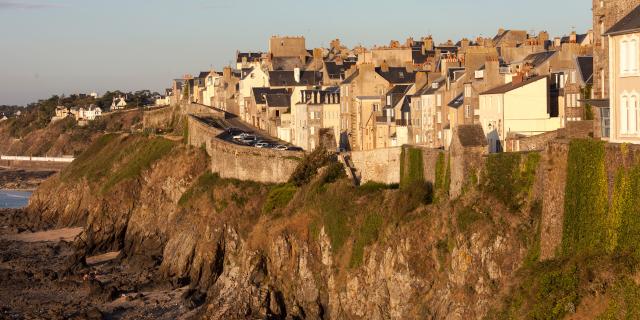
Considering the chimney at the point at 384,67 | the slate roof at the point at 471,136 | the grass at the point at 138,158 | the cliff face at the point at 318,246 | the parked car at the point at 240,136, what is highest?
the chimney at the point at 384,67

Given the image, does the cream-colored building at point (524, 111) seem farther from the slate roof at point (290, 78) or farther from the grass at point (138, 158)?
the slate roof at point (290, 78)

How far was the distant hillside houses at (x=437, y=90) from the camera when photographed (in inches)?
1308

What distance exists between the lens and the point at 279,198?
175 ft

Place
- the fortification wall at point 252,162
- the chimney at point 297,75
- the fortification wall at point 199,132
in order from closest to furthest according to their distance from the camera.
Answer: the fortification wall at point 252,162 → the fortification wall at point 199,132 → the chimney at point 297,75

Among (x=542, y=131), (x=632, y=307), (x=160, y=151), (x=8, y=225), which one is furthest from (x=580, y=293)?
(x=8, y=225)

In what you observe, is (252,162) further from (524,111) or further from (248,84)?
(248,84)

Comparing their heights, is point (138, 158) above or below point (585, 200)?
below

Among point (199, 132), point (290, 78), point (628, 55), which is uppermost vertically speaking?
point (290, 78)

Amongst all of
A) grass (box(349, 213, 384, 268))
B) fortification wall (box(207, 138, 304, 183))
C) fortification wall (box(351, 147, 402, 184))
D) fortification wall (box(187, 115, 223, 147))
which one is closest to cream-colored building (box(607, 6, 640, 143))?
grass (box(349, 213, 384, 268))

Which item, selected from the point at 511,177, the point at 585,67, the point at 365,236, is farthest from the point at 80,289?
the point at 585,67

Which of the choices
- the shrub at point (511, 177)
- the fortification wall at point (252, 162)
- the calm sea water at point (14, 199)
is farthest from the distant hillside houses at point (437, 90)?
the calm sea water at point (14, 199)

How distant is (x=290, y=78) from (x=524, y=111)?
1636 inches

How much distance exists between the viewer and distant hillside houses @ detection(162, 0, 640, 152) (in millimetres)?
33219

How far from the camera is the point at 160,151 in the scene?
8000cm
